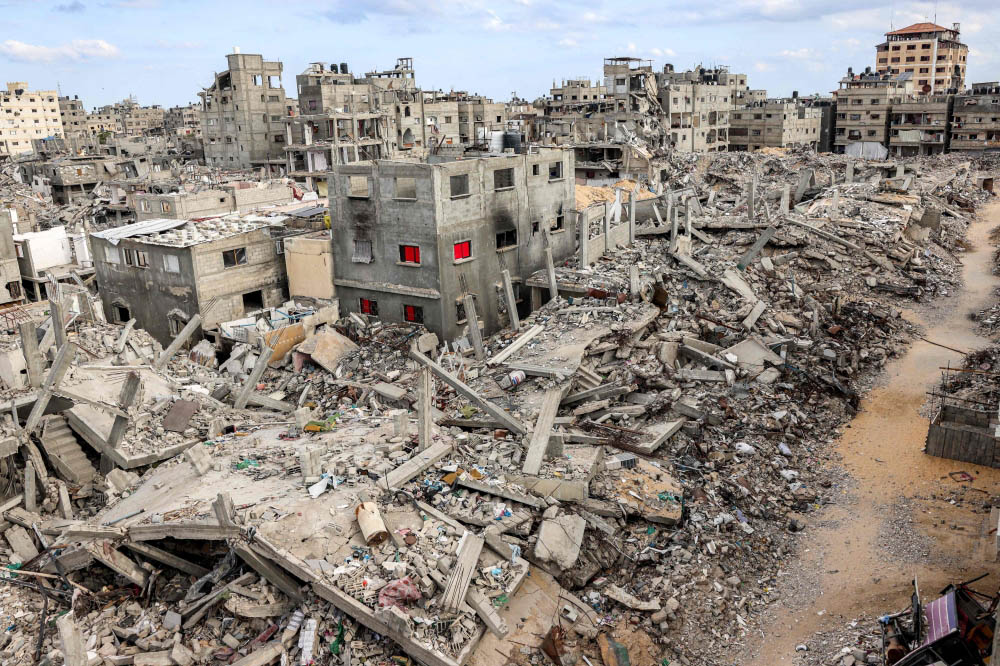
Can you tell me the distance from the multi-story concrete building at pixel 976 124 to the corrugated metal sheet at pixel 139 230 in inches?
2629

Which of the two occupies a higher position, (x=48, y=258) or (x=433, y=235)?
(x=433, y=235)

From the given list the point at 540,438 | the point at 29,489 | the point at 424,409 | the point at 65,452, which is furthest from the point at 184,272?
the point at 540,438

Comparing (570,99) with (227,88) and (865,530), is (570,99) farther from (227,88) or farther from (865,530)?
(865,530)

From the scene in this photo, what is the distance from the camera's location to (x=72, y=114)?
389ft

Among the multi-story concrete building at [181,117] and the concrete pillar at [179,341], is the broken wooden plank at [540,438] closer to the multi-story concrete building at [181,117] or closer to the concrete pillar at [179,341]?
the concrete pillar at [179,341]

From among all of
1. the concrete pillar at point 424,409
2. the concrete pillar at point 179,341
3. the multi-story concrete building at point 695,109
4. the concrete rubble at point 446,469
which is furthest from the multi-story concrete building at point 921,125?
the concrete pillar at point 424,409

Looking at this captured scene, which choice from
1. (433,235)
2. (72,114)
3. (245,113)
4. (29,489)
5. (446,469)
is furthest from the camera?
→ (72,114)

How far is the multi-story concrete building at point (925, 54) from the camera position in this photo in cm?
9756

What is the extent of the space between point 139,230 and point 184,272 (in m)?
4.29

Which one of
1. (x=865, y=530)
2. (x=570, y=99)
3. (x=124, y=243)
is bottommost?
(x=865, y=530)

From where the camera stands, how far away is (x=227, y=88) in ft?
223

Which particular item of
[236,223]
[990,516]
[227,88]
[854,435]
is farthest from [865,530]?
[227,88]

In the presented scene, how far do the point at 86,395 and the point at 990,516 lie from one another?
2004 cm

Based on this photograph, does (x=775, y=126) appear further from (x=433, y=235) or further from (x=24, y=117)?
(x=24, y=117)
